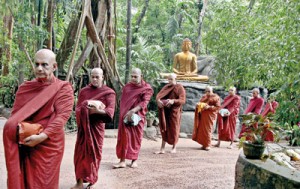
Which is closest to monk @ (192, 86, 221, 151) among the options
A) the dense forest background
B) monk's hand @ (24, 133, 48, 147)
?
the dense forest background

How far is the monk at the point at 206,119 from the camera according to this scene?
342 inches

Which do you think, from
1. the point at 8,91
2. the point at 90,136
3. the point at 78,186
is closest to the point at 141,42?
the point at 8,91

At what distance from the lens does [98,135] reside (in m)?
4.70

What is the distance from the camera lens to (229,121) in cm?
960

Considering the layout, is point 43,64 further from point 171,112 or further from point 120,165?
point 171,112

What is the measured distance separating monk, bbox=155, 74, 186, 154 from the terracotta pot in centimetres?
372

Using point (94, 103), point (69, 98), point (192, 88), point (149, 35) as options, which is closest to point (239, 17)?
point (192, 88)

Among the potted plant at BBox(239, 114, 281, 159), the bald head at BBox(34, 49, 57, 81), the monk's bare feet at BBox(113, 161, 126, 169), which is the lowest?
the monk's bare feet at BBox(113, 161, 126, 169)

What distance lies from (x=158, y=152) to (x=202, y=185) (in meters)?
2.48

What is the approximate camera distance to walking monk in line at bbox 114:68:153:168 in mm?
5910

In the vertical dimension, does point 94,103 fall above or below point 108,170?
above

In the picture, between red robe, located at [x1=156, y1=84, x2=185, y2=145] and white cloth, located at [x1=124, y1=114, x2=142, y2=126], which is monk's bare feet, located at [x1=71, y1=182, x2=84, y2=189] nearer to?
white cloth, located at [x1=124, y1=114, x2=142, y2=126]

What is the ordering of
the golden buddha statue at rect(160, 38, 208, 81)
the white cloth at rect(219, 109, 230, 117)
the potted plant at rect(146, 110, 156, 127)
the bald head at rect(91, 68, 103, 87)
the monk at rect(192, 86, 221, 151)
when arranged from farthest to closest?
the golden buddha statue at rect(160, 38, 208, 81) → the potted plant at rect(146, 110, 156, 127) → the white cloth at rect(219, 109, 230, 117) → the monk at rect(192, 86, 221, 151) → the bald head at rect(91, 68, 103, 87)

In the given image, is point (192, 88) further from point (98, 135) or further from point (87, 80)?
point (98, 135)
